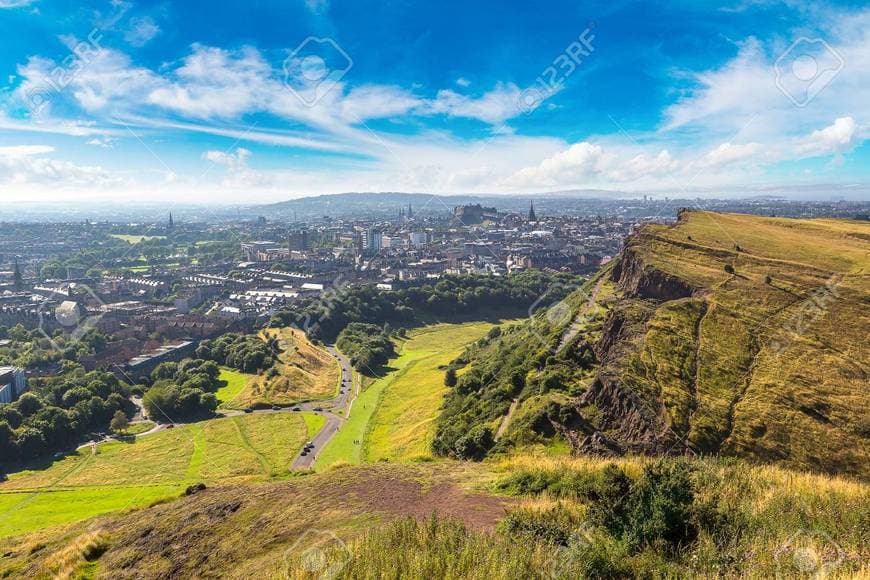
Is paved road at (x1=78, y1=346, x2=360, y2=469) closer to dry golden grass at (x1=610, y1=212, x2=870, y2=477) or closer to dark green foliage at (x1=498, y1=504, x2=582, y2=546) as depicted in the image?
dry golden grass at (x1=610, y1=212, x2=870, y2=477)

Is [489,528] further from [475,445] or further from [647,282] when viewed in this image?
[647,282]

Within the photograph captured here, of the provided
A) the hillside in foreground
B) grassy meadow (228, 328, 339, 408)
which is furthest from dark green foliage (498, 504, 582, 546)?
grassy meadow (228, 328, 339, 408)

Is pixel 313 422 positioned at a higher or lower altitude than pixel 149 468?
lower

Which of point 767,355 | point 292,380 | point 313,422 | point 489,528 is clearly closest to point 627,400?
point 767,355

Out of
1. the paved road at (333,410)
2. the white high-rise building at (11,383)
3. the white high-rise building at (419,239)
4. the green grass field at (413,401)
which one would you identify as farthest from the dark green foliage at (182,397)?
the white high-rise building at (419,239)

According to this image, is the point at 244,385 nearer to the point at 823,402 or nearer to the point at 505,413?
the point at 505,413

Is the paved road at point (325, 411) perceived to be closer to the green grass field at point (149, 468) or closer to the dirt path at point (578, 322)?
the green grass field at point (149, 468)
